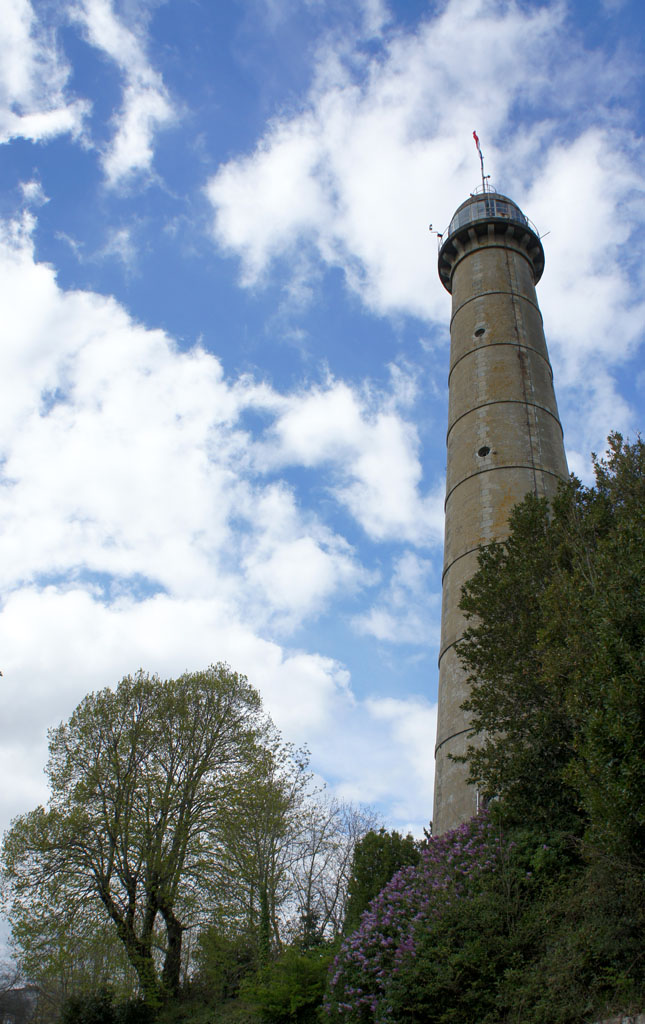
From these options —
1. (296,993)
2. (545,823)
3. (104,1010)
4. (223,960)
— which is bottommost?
(104,1010)

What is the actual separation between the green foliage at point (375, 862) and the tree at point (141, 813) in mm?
7059

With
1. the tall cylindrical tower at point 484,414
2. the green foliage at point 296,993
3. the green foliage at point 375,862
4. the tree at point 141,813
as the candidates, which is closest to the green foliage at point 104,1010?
the tree at point 141,813

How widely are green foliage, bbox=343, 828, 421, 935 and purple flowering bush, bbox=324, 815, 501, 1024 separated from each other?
49.5 inches

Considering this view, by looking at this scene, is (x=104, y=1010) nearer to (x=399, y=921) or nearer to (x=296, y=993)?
(x=296, y=993)

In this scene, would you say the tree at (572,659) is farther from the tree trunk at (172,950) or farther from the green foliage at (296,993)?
the tree trunk at (172,950)

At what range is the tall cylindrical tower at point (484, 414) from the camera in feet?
50.7

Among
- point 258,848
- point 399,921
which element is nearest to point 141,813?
point 258,848

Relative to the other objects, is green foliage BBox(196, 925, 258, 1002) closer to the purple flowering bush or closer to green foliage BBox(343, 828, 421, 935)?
green foliage BBox(343, 828, 421, 935)

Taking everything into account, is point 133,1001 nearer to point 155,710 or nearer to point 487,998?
point 155,710

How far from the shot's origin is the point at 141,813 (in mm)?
19078

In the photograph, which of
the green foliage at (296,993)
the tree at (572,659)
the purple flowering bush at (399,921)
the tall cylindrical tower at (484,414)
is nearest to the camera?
the tree at (572,659)

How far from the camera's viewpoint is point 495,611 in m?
11.6

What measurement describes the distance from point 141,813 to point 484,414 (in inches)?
534

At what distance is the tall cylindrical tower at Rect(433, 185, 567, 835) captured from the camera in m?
15.5
